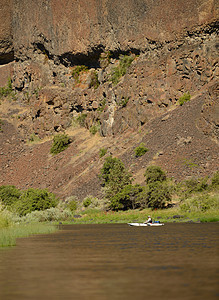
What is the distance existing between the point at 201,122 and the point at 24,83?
5529cm

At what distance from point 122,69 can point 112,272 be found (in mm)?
78390

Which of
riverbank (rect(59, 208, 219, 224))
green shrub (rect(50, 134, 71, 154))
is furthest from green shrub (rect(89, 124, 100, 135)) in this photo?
riverbank (rect(59, 208, 219, 224))

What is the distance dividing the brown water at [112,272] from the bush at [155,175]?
1384 inches

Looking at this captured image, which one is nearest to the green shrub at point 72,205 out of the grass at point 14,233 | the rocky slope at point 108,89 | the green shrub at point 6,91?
the rocky slope at point 108,89

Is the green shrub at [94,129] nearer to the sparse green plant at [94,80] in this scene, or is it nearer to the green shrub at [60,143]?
the green shrub at [60,143]

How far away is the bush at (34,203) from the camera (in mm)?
59188

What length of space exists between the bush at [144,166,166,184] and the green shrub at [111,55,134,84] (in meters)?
34.0

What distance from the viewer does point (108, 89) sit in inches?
3521

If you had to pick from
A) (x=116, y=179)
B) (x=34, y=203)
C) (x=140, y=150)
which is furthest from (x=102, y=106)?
(x=34, y=203)

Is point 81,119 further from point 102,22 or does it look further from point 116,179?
point 116,179

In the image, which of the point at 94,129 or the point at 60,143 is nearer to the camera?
the point at 94,129

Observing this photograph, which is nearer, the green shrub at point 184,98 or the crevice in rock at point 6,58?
the green shrub at point 184,98

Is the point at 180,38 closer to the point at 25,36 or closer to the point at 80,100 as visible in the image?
the point at 80,100

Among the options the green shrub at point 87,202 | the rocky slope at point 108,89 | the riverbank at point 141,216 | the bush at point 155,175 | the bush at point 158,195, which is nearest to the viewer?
the riverbank at point 141,216
